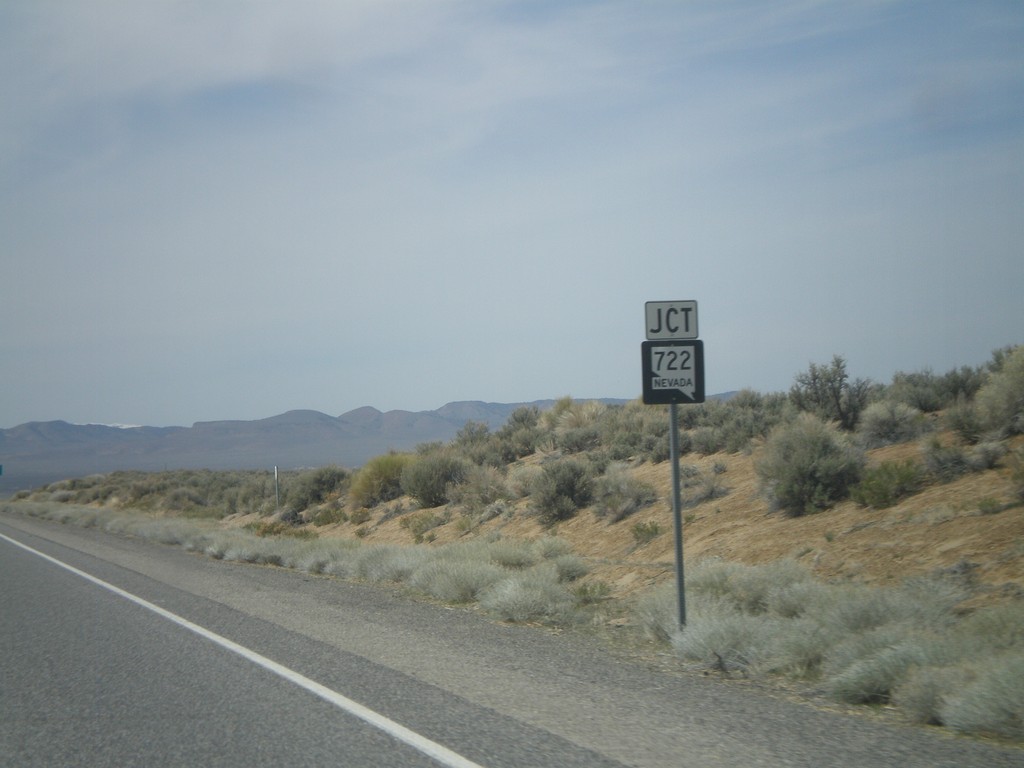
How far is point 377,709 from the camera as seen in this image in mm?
7191

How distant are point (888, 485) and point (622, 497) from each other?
6.99m

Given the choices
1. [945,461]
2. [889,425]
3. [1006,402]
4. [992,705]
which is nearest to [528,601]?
[992,705]

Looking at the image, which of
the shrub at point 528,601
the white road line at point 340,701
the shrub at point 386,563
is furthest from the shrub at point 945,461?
the white road line at point 340,701

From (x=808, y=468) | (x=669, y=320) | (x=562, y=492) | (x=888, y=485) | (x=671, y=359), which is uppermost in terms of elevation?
(x=669, y=320)

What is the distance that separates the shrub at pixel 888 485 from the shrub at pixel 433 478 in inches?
642

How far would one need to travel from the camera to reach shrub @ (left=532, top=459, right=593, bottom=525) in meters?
21.4

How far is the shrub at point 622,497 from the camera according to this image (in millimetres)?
19531

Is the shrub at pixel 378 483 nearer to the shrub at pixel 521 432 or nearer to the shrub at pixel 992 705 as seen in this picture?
the shrub at pixel 521 432

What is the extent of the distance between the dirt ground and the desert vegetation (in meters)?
0.05

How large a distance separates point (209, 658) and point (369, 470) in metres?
24.9

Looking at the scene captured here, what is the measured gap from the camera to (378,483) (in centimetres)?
3362

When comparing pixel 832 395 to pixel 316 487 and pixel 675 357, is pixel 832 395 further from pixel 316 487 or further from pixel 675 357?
pixel 316 487

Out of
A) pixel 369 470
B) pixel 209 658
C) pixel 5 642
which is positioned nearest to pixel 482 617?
pixel 209 658

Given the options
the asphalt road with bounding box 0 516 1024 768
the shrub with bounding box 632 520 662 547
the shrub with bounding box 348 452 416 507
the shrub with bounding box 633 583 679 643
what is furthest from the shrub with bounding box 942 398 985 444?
the shrub with bounding box 348 452 416 507
